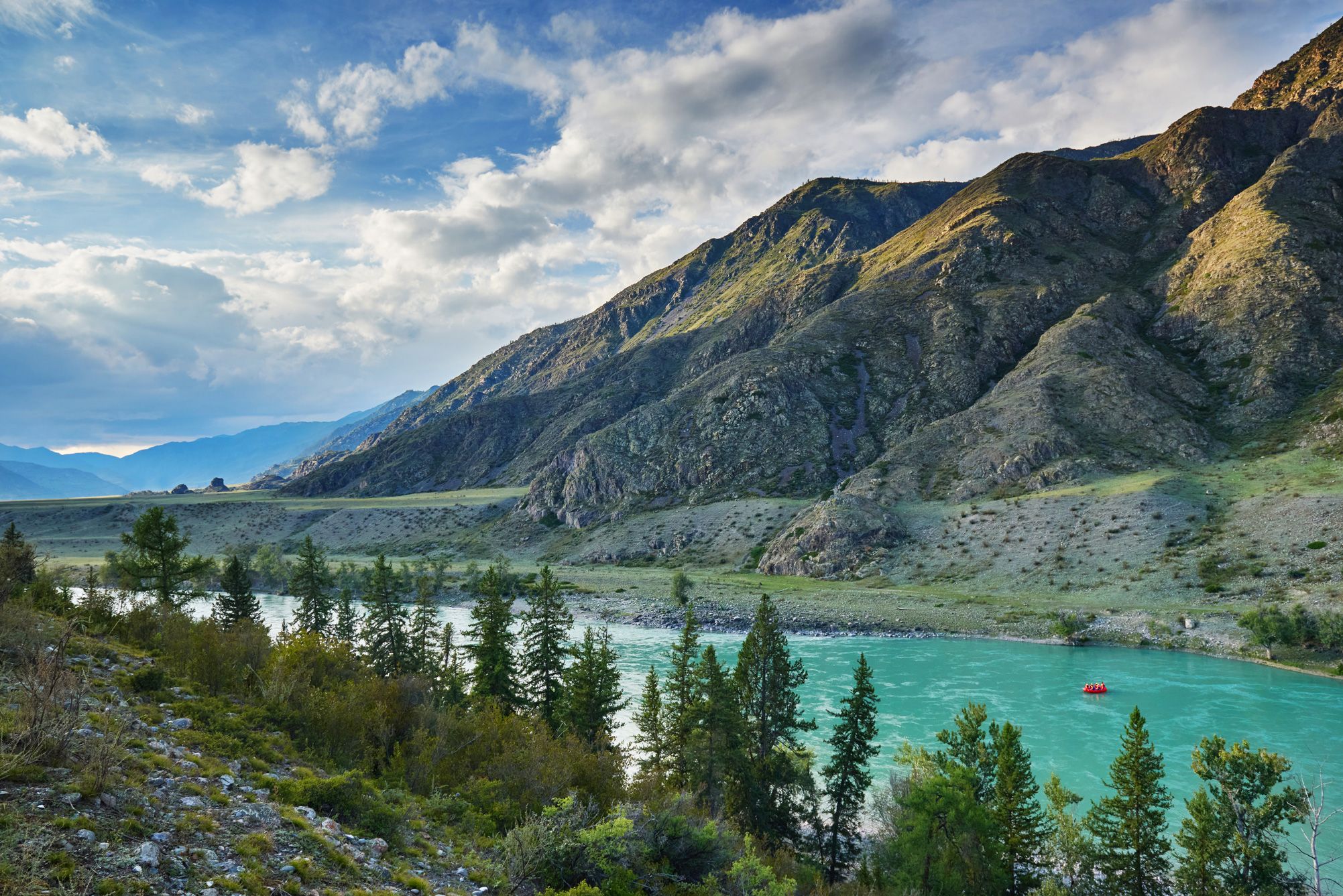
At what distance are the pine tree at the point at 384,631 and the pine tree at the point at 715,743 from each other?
66.3 ft

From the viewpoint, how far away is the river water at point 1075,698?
33.5 m

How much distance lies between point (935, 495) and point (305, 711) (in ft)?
306

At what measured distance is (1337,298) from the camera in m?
104

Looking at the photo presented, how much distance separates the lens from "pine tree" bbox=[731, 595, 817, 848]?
77.8 feet

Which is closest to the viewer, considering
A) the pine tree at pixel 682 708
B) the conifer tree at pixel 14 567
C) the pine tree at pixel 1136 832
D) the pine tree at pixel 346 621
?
the conifer tree at pixel 14 567

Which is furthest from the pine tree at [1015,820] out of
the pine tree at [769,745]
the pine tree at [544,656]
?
the pine tree at [544,656]

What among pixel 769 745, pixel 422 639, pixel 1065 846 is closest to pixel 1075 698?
pixel 1065 846

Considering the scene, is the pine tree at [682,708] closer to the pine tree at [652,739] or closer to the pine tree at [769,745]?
the pine tree at [652,739]

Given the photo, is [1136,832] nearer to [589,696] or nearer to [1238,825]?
[1238,825]

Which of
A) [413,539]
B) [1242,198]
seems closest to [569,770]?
[413,539]

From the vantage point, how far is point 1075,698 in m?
42.8

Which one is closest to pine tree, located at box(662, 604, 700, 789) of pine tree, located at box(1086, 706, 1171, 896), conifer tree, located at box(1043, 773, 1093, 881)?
conifer tree, located at box(1043, 773, 1093, 881)

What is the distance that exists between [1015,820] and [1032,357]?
11612cm

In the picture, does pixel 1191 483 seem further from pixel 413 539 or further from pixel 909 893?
pixel 413 539
